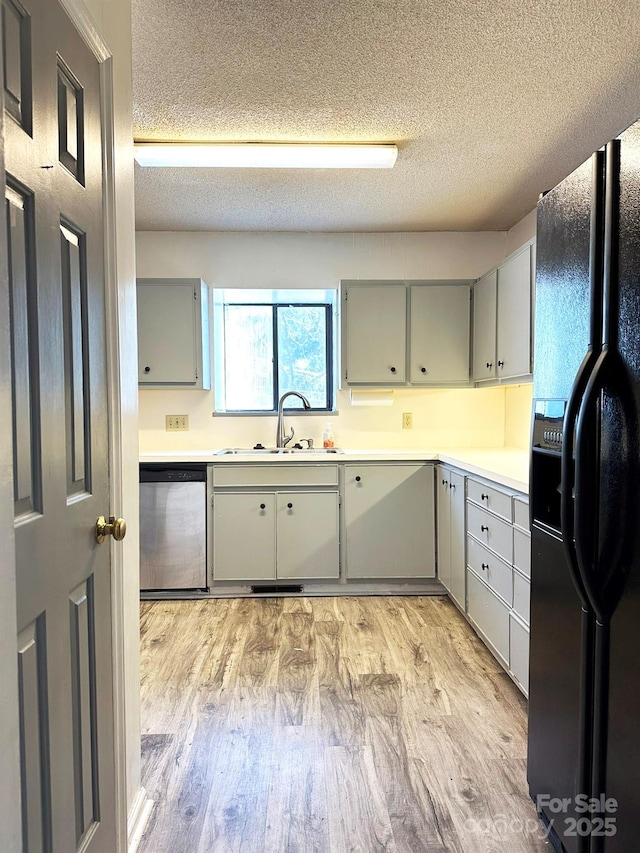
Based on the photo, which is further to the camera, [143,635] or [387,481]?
[387,481]

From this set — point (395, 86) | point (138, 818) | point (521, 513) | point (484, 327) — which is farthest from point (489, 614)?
point (395, 86)

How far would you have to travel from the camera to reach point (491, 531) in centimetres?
246

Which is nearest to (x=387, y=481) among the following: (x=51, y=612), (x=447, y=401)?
(x=447, y=401)

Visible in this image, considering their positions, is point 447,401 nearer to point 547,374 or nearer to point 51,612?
point 547,374

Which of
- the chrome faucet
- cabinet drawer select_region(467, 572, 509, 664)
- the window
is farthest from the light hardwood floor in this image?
the window

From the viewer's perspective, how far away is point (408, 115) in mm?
2262

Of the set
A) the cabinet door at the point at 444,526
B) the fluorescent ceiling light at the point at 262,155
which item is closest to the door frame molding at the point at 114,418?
the fluorescent ceiling light at the point at 262,155

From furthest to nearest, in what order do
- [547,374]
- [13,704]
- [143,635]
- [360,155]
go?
[143,635], [360,155], [547,374], [13,704]

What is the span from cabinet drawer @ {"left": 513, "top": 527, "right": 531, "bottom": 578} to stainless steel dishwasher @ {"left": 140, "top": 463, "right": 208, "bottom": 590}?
1930 mm

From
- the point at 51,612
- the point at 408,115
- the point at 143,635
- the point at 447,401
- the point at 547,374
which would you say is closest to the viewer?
the point at 51,612

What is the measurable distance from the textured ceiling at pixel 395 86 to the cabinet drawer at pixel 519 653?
2.09 metres

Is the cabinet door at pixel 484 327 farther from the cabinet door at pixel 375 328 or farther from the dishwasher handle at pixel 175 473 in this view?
the dishwasher handle at pixel 175 473

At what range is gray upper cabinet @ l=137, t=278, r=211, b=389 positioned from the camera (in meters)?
3.55

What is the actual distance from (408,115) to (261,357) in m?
2.14
